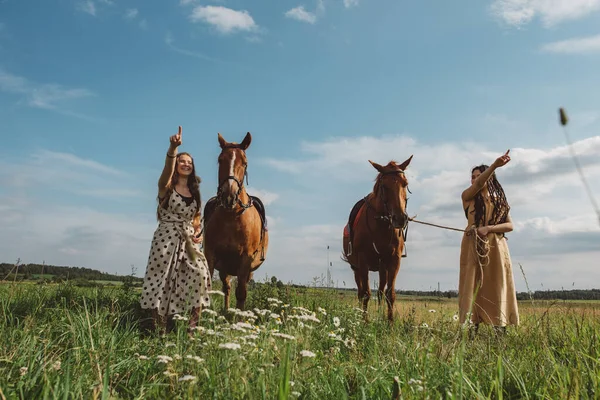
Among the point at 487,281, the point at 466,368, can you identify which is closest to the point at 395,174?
the point at 487,281

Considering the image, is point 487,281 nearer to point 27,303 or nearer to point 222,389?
point 222,389

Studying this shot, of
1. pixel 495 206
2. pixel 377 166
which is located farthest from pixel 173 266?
pixel 495 206

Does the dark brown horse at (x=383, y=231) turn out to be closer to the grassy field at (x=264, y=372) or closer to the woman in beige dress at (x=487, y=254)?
the woman in beige dress at (x=487, y=254)

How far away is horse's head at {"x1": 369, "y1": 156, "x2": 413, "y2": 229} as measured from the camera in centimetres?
798

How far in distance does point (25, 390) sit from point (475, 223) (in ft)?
19.2

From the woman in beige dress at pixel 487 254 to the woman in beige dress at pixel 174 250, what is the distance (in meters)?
3.62

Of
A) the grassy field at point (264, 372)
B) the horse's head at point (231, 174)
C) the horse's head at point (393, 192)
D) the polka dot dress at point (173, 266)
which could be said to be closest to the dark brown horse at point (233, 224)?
the horse's head at point (231, 174)

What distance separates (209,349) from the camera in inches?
121

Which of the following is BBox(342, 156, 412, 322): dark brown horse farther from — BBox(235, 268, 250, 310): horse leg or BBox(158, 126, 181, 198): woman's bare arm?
BBox(158, 126, 181, 198): woman's bare arm

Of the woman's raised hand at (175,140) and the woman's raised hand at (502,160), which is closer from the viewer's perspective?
the woman's raised hand at (175,140)

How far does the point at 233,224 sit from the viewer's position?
749cm

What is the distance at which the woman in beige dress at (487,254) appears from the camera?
6680 millimetres

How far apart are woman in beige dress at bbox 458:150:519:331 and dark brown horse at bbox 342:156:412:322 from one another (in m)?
1.29

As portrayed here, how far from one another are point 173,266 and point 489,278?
14.1 ft
